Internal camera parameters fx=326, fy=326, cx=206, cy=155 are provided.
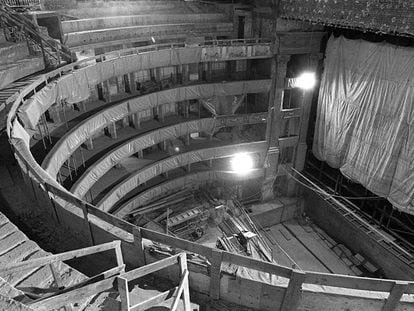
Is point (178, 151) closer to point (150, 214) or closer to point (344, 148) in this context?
point (150, 214)

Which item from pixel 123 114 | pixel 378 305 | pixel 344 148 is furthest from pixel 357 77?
pixel 378 305

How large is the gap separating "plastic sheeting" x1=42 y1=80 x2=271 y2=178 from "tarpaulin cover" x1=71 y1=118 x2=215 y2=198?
6.28ft

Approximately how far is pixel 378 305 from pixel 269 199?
23.4 m

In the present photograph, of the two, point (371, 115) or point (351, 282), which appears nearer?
point (351, 282)

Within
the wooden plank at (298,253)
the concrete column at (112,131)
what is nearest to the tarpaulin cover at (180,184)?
the concrete column at (112,131)

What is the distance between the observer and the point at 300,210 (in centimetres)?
3231

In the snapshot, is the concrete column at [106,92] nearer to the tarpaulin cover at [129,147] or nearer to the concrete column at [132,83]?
the concrete column at [132,83]

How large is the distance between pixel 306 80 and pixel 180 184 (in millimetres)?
14161

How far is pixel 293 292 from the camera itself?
885 centimetres

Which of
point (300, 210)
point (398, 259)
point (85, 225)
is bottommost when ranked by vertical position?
point (300, 210)

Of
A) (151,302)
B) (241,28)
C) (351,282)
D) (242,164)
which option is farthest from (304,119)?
(151,302)

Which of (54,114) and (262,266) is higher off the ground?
(262,266)

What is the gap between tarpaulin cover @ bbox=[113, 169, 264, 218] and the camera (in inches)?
1017

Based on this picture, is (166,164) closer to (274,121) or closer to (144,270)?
(274,121)
